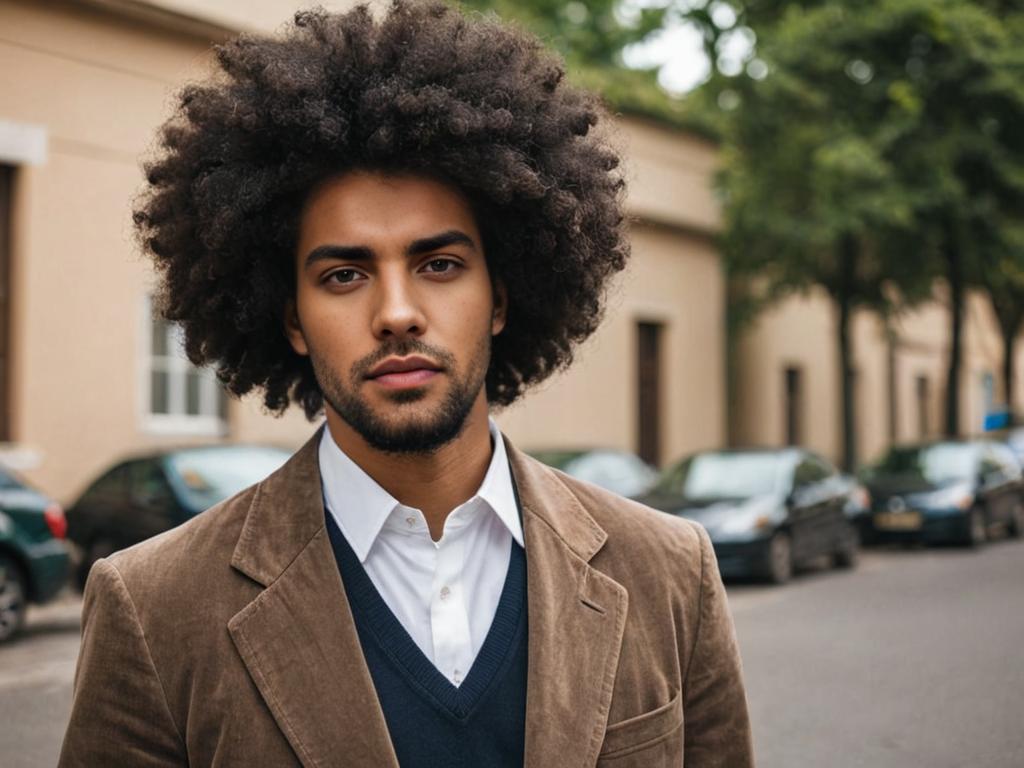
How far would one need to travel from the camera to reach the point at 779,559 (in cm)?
1377

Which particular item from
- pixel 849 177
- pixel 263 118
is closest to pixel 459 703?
pixel 263 118

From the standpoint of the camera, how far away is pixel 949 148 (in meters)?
21.4

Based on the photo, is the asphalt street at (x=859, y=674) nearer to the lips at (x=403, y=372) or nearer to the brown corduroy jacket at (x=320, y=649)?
the brown corduroy jacket at (x=320, y=649)

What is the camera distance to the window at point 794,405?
29.5 metres

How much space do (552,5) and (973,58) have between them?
1238 cm

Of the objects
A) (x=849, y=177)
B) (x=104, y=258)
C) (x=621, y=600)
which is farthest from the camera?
(x=849, y=177)

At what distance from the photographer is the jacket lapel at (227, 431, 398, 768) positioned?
195cm

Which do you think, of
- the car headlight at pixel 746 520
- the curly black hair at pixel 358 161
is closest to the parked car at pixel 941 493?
the car headlight at pixel 746 520

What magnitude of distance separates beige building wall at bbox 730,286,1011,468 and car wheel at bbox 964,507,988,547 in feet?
19.8

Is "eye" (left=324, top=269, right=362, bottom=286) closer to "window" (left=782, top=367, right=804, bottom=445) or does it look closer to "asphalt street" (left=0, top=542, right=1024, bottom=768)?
"asphalt street" (left=0, top=542, right=1024, bottom=768)

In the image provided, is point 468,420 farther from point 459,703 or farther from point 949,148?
point 949,148

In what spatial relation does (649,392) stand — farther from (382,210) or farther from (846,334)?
(382,210)

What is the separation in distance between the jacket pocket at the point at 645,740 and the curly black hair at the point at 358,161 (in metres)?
0.90

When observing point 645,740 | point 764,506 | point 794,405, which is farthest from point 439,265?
point 794,405
